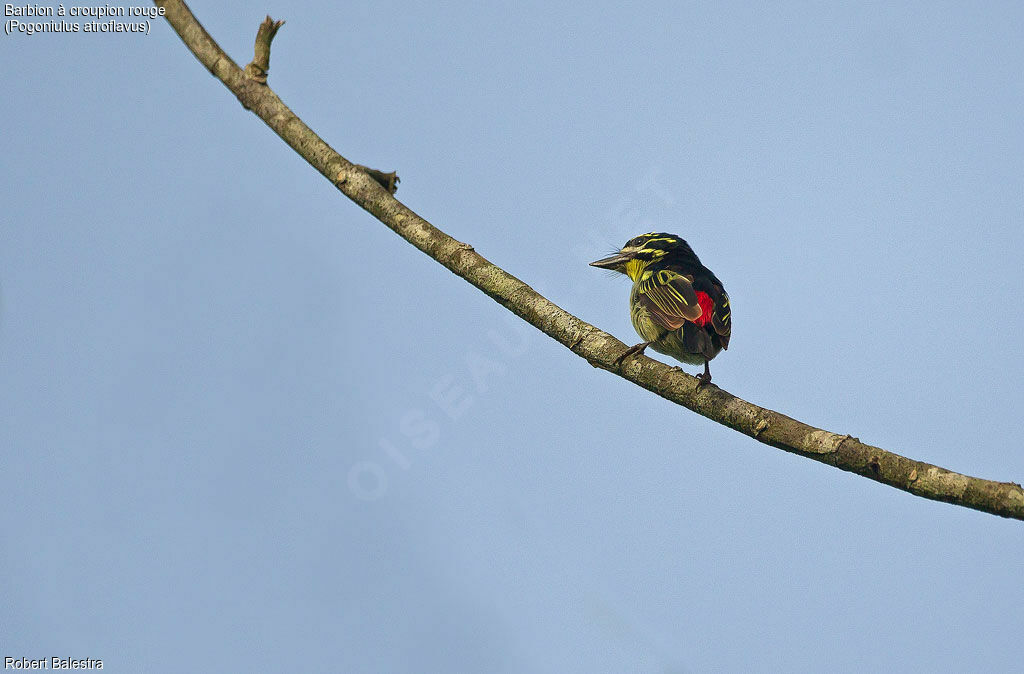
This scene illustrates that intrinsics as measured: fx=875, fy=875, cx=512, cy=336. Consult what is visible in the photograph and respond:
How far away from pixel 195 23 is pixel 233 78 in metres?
0.50

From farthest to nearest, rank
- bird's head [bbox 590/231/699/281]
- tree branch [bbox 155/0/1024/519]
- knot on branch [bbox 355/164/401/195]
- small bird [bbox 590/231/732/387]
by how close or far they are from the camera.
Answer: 1. bird's head [bbox 590/231/699/281]
2. small bird [bbox 590/231/732/387]
3. knot on branch [bbox 355/164/401/195]
4. tree branch [bbox 155/0/1024/519]

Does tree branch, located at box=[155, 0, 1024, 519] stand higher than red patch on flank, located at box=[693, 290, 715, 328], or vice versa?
red patch on flank, located at box=[693, 290, 715, 328]

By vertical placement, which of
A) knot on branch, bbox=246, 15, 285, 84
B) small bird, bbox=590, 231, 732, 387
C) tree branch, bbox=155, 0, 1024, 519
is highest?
small bird, bbox=590, 231, 732, 387

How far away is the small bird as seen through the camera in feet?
23.0

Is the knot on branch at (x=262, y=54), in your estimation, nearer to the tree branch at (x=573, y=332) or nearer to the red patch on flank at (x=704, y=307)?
the tree branch at (x=573, y=332)

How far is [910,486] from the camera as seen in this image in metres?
4.46

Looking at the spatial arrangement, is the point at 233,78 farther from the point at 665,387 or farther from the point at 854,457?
the point at 854,457

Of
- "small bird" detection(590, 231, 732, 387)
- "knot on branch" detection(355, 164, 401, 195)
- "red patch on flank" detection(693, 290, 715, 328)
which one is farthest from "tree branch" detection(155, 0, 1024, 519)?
"red patch on flank" detection(693, 290, 715, 328)

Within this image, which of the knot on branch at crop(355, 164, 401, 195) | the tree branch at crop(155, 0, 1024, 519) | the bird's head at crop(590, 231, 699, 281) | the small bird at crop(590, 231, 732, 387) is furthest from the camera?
the bird's head at crop(590, 231, 699, 281)

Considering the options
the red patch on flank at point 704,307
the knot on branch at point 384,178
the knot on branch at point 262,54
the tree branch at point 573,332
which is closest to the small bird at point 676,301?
the red patch on flank at point 704,307

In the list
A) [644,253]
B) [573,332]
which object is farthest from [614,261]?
[573,332]

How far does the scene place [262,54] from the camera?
6.43 metres

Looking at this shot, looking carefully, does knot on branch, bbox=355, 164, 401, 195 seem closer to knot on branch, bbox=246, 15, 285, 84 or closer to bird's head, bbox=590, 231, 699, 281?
knot on branch, bbox=246, 15, 285, 84

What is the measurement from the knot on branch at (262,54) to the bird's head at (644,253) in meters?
3.53
